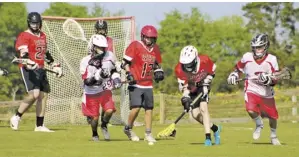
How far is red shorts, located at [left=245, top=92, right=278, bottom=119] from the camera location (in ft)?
48.4

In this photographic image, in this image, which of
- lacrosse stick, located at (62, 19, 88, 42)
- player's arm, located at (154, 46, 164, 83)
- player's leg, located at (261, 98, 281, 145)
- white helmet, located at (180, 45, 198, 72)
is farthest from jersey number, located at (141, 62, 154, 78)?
lacrosse stick, located at (62, 19, 88, 42)

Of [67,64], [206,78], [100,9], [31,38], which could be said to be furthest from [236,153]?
[100,9]

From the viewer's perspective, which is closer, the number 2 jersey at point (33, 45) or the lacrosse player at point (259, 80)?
the lacrosse player at point (259, 80)

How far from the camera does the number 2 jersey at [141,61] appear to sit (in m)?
14.9

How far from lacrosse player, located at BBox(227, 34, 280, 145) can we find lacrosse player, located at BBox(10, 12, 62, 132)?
426cm

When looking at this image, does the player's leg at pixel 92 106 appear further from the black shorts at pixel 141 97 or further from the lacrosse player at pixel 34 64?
→ the lacrosse player at pixel 34 64

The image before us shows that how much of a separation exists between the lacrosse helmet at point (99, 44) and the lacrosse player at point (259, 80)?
7.29 feet

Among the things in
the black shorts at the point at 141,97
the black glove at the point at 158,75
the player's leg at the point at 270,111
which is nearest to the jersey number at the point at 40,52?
the black shorts at the point at 141,97

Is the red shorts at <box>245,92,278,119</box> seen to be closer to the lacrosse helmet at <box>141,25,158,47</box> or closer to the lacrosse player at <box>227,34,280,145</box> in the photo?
the lacrosse player at <box>227,34,280,145</box>

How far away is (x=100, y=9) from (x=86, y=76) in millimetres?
44083

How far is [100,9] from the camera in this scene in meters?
58.7

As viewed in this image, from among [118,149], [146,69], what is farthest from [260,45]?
[118,149]

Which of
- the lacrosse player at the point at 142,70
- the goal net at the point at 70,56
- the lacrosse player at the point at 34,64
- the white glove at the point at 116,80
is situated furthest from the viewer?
the goal net at the point at 70,56

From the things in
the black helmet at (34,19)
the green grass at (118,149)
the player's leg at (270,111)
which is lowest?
the green grass at (118,149)
